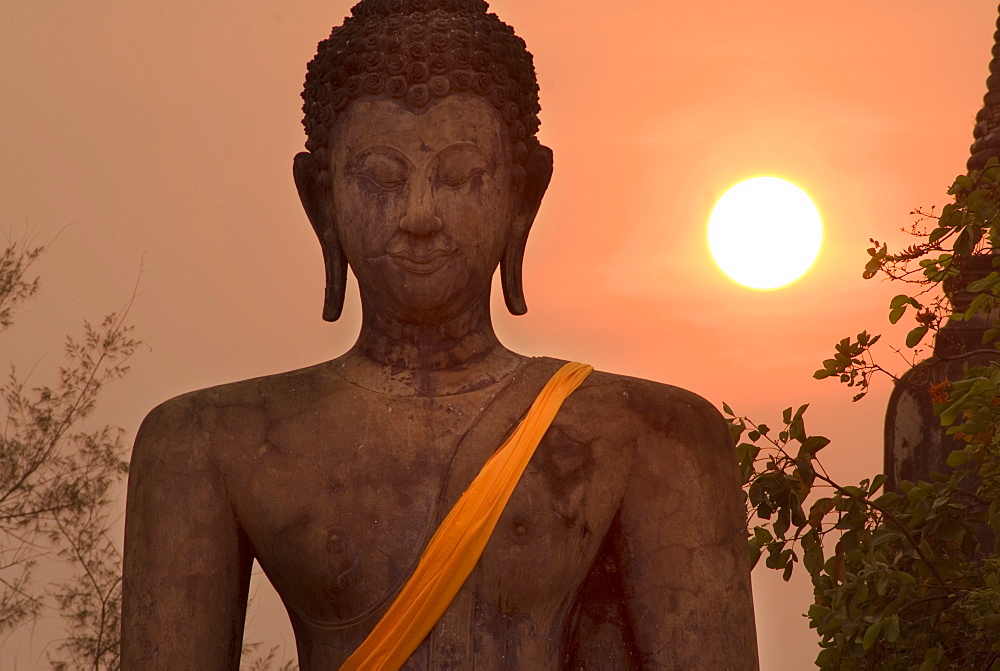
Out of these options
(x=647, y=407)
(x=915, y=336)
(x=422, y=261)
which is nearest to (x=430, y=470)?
(x=422, y=261)

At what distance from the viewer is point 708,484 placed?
700 centimetres

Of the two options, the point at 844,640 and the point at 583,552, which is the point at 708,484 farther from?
the point at 844,640

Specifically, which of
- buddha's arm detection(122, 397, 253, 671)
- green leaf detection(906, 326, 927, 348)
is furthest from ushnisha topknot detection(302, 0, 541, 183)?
green leaf detection(906, 326, 927, 348)

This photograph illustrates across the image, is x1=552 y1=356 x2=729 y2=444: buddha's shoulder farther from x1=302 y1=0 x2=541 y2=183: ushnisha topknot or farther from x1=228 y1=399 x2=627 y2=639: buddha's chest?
x1=302 y1=0 x2=541 y2=183: ushnisha topknot

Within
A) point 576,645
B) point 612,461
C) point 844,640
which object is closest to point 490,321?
point 612,461

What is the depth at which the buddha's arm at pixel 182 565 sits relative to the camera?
22.4 ft

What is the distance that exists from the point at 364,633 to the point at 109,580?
35.2ft

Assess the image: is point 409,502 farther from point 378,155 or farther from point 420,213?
point 378,155

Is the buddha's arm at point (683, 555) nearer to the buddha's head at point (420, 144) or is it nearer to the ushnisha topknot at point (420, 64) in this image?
the buddha's head at point (420, 144)

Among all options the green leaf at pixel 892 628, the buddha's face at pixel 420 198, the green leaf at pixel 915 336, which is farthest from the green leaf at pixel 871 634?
the buddha's face at pixel 420 198

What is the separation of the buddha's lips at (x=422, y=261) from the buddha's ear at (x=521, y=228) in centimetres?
48

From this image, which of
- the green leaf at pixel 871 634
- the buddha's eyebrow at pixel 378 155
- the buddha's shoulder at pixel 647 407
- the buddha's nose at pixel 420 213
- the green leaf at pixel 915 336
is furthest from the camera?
the green leaf at pixel 915 336

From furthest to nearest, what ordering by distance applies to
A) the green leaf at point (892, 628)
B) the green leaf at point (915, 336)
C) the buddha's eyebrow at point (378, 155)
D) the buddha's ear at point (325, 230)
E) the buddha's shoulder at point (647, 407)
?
1. the green leaf at point (915, 336)
2. the green leaf at point (892, 628)
3. the buddha's ear at point (325, 230)
4. the buddha's shoulder at point (647, 407)
5. the buddha's eyebrow at point (378, 155)

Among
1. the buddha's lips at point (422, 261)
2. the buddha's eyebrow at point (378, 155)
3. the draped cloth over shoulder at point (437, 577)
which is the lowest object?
the draped cloth over shoulder at point (437, 577)
